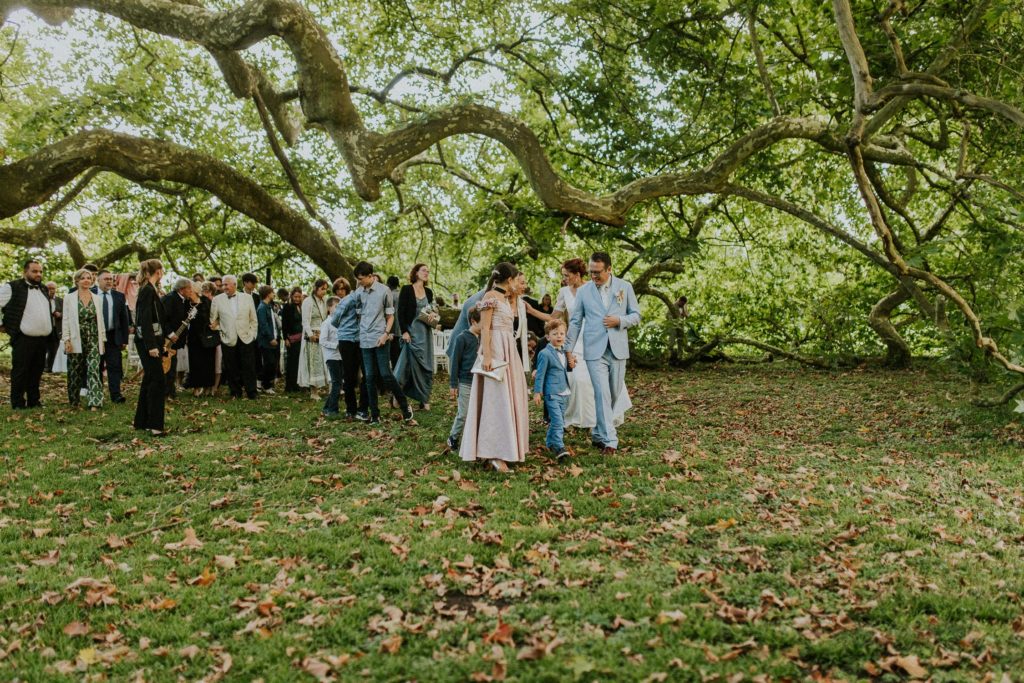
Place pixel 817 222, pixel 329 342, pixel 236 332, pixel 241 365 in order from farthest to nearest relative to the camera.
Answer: pixel 241 365 → pixel 236 332 → pixel 817 222 → pixel 329 342

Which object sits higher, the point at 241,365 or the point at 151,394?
the point at 241,365

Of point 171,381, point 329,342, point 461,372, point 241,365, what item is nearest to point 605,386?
point 461,372

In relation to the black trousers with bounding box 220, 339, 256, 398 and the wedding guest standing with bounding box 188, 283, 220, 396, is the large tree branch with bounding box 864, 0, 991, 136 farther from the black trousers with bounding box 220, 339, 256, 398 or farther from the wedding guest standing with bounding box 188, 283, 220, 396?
the wedding guest standing with bounding box 188, 283, 220, 396

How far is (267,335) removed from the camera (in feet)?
46.1

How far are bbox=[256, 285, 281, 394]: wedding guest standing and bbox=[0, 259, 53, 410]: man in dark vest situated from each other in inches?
137

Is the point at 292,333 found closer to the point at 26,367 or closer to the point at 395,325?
the point at 395,325

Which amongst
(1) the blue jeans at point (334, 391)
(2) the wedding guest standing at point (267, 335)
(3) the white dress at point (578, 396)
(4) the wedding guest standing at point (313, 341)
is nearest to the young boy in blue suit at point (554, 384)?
(3) the white dress at point (578, 396)

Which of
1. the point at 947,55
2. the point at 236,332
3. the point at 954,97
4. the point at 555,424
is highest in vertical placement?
the point at 947,55

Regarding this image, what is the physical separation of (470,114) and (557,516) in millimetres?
7357

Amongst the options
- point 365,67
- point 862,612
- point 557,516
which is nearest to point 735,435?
point 557,516

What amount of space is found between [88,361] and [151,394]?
3.08 meters

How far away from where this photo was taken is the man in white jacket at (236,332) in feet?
41.5

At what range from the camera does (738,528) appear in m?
5.47

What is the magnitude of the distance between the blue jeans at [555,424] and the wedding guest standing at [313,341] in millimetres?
6201
